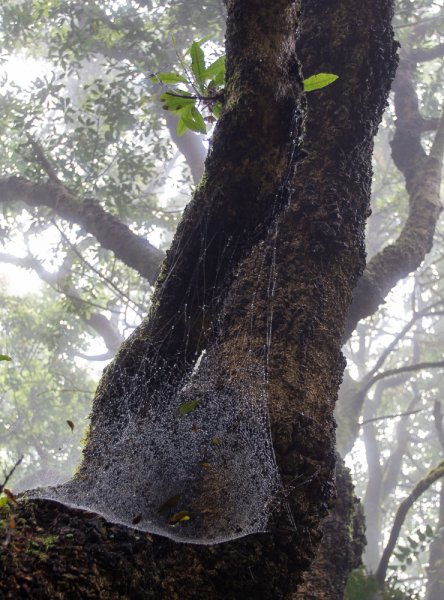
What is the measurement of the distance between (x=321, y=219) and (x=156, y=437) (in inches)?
48.6

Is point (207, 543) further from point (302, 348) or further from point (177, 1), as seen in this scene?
point (177, 1)

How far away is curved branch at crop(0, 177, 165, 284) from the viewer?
14.8 ft

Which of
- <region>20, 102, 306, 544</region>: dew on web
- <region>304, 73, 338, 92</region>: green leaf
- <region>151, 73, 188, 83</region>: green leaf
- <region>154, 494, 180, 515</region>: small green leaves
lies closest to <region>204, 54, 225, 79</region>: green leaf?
<region>151, 73, 188, 83</region>: green leaf

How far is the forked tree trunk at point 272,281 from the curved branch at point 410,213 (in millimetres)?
1818

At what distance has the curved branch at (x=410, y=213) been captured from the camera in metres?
3.67

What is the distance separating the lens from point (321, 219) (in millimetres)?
1839

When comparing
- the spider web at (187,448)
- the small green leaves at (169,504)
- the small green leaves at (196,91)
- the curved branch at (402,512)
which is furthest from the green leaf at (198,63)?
the curved branch at (402,512)

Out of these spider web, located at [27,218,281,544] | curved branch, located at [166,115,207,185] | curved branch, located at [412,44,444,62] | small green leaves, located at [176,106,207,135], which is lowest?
spider web, located at [27,218,281,544]

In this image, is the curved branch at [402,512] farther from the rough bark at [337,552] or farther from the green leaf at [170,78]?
the green leaf at [170,78]

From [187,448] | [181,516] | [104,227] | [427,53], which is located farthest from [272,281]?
[427,53]

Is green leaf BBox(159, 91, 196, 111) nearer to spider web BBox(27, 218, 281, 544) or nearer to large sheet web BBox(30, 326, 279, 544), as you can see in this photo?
spider web BBox(27, 218, 281, 544)

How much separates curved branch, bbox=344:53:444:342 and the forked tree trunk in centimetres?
182

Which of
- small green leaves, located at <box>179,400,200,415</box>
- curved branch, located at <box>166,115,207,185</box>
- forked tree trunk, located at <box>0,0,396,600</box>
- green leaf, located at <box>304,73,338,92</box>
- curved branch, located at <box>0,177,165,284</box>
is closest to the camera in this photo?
forked tree trunk, located at <box>0,0,396,600</box>

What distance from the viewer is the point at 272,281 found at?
1775 mm
